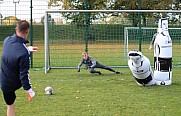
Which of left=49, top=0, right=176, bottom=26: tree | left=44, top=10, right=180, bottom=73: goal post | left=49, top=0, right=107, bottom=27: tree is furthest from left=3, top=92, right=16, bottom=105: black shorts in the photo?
left=49, top=0, right=176, bottom=26: tree

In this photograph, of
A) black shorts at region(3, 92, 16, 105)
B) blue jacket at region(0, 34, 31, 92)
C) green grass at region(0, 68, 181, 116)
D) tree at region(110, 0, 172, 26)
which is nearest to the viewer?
blue jacket at region(0, 34, 31, 92)

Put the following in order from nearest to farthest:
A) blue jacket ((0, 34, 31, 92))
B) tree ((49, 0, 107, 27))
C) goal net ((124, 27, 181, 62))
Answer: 1. blue jacket ((0, 34, 31, 92))
2. tree ((49, 0, 107, 27))
3. goal net ((124, 27, 181, 62))

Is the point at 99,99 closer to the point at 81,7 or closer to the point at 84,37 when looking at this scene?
the point at 84,37

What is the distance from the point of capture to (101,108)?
7.37m

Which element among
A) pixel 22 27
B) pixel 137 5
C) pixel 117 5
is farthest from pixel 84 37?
pixel 22 27

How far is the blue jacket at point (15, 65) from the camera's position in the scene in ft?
18.5

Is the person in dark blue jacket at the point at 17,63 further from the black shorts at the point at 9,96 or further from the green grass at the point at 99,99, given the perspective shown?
the green grass at the point at 99,99

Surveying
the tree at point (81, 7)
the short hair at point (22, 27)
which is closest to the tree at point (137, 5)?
the tree at point (81, 7)

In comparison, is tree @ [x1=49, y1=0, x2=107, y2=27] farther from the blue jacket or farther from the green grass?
the blue jacket

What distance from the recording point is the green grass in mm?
7098

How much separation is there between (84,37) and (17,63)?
1012cm

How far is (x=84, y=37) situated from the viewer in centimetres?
1573

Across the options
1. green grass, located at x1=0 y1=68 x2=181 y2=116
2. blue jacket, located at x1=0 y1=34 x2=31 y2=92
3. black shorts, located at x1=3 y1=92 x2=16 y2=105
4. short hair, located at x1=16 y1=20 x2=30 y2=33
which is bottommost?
green grass, located at x1=0 y1=68 x2=181 y2=116

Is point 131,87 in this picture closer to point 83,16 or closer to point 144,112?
point 144,112
